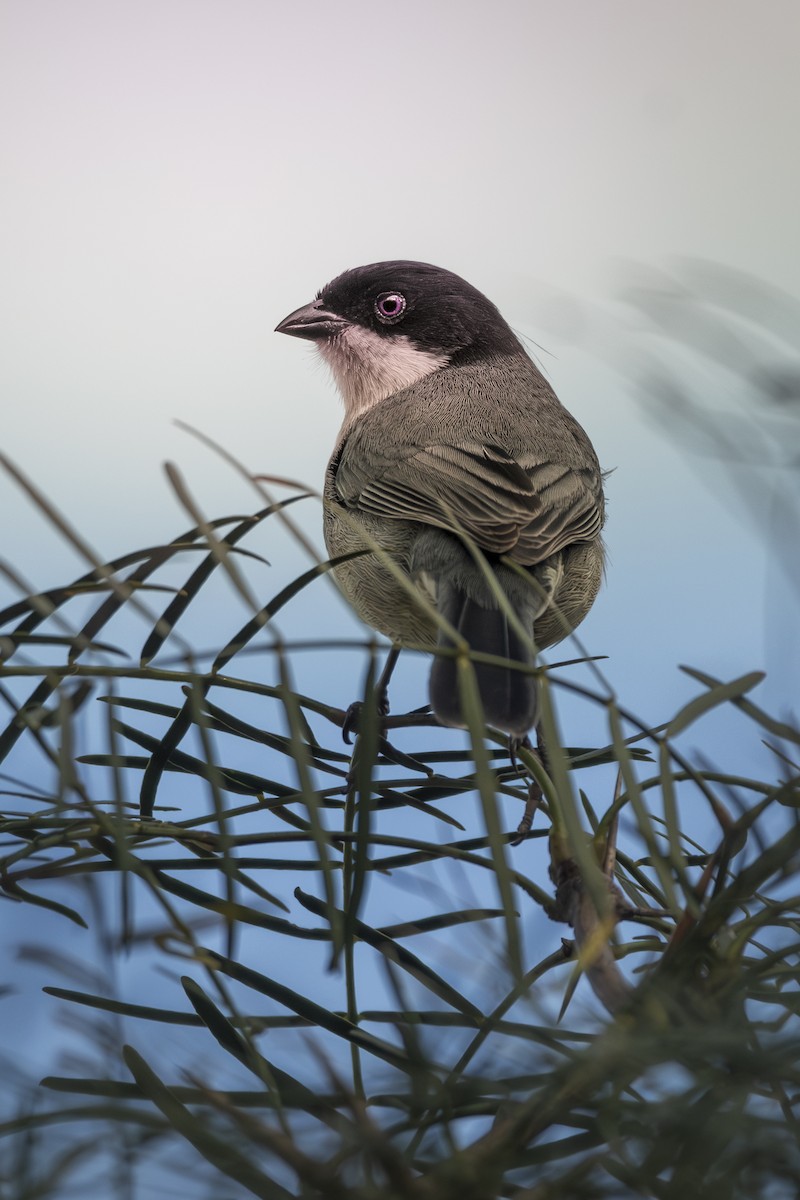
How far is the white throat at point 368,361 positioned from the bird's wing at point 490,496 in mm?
843

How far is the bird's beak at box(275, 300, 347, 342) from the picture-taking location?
3557 millimetres

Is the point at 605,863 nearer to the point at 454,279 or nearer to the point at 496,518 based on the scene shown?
the point at 496,518

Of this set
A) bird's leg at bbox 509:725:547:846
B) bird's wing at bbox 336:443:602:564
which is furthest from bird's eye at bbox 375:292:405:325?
bird's leg at bbox 509:725:547:846

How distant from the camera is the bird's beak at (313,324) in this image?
11.7 feet

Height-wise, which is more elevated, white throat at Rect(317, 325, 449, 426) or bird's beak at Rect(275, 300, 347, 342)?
bird's beak at Rect(275, 300, 347, 342)

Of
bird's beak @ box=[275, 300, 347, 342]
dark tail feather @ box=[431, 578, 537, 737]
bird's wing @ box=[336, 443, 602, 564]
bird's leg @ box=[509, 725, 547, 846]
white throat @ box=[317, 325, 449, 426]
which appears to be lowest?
bird's leg @ box=[509, 725, 547, 846]

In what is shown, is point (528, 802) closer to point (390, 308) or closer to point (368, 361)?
point (368, 361)

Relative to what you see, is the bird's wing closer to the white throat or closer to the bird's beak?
the white throat

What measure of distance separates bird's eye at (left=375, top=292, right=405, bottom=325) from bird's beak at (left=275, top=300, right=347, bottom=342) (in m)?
0.12

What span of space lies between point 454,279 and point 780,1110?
3.29m

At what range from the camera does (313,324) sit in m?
3.58

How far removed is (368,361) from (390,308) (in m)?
0.20

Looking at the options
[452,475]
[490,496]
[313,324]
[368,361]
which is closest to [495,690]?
[490,496]

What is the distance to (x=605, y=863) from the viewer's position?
37.2 inches
